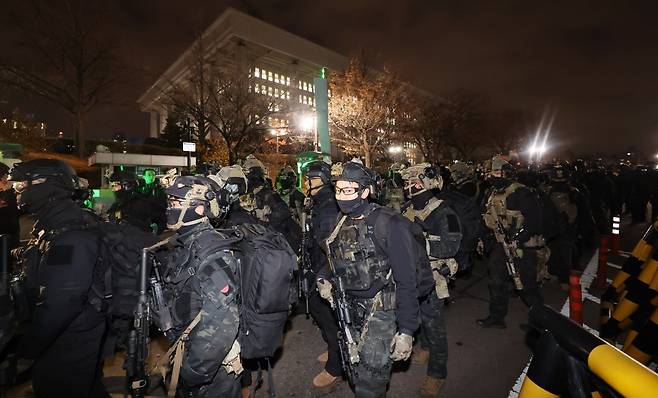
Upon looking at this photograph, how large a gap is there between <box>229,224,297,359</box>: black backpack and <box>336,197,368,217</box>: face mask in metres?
0.77

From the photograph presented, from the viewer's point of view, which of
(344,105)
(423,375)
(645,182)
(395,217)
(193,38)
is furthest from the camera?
(344,105)

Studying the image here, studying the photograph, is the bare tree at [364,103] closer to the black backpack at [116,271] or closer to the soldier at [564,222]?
the soldier at [564,222]

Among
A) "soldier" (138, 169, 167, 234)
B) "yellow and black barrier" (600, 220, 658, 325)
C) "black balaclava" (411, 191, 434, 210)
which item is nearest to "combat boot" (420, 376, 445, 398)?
"black balaclava" (411, 191, 434, 210)

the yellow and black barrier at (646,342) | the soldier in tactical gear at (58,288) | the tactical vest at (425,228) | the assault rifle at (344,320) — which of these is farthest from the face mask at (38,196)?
the yellow and black barrier at (646,342)

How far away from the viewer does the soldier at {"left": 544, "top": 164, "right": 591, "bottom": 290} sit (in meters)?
7.30

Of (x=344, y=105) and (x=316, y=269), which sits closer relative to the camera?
(x=316, y=269)

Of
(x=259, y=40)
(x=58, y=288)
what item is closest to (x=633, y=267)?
(x=58, y=288)

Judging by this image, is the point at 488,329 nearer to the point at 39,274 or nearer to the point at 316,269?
the point at 316,269

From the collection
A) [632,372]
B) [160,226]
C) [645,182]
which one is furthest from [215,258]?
[645,182]

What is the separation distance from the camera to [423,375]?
167 inches

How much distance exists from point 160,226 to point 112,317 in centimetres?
573

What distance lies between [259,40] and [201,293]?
4952 centimetres

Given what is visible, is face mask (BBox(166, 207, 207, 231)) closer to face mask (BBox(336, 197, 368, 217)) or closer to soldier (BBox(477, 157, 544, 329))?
face mask (BBox(336, 197, 368, 217))

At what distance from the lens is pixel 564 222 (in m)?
7.59
